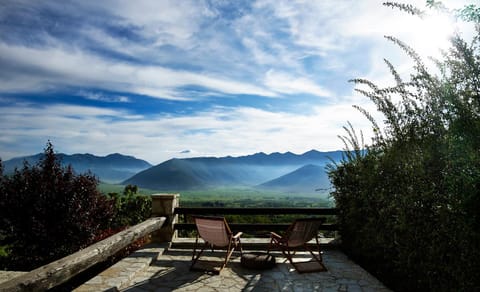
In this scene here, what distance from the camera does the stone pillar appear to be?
22.7 ft

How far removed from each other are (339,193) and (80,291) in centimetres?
479

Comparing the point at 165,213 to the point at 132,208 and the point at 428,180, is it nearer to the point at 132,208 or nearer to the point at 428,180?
the point at 132,208

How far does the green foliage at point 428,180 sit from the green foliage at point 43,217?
567cm

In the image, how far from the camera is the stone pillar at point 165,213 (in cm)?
691

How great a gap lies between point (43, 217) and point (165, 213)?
8.25ft

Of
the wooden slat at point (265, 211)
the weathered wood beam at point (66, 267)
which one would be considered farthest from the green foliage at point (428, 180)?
the weathered wood beam at point (66, 267)

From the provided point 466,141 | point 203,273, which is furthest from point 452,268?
point 203,273

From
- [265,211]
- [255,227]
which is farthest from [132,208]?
[265,211]

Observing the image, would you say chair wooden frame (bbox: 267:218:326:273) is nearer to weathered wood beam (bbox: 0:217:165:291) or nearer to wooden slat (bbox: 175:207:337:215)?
wooden slat (bbox: 175:207:337:215)

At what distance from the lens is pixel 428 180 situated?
11.1 ft

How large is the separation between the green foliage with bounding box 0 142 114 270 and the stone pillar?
1.45 metres

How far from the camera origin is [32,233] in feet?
22.1

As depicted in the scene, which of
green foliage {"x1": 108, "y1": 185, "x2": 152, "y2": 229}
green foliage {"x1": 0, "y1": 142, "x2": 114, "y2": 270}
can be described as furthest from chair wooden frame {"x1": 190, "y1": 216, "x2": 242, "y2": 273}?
green foliage {"x1": 108, "y1": 185, "x2": 152, "y2": 229}

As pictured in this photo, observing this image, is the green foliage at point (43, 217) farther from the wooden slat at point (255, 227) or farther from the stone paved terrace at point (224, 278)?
the wooden slat at point (255, 227)
